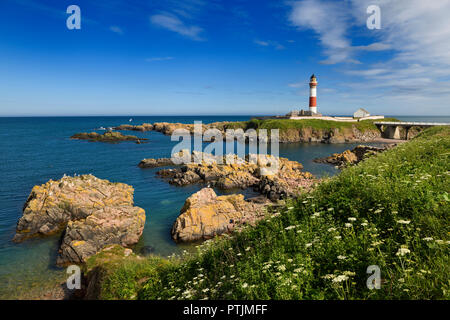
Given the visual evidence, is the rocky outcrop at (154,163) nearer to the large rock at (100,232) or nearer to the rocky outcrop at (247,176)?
the rocky outcrop at (247,176)

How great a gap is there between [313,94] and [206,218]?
281ft

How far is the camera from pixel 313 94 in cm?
9181

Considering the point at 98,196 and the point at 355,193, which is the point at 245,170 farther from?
the point at 355,193

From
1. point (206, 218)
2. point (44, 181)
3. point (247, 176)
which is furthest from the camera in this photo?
point (247, 176)

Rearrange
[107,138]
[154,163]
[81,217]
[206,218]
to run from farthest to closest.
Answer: [107,138], [154,163], [81,217], [206,218]

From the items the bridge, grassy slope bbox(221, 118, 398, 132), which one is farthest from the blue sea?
the bridge

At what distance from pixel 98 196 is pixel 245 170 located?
22.7 m

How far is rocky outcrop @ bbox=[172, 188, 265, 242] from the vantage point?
19250 mm

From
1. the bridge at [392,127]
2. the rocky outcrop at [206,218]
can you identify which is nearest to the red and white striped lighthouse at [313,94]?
the bridge at [392,127]

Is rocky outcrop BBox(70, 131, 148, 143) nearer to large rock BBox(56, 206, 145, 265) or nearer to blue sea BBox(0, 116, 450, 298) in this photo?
blue sea BBox(0, 116, 450, 298)

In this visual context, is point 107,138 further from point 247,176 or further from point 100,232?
point 100,232

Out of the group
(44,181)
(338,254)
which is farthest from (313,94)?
(338,254)
